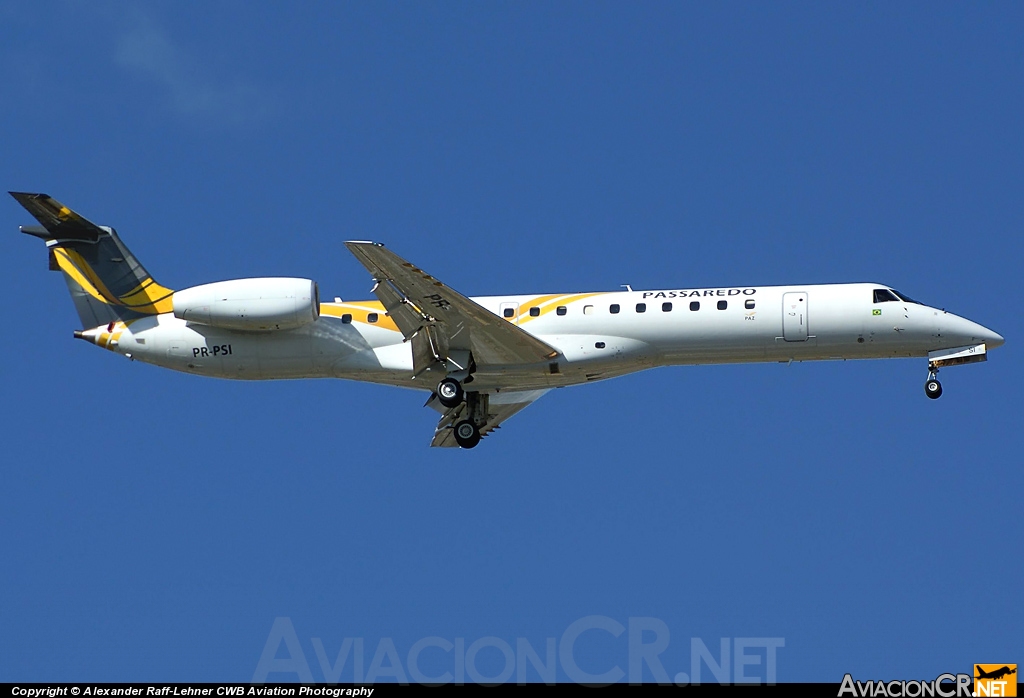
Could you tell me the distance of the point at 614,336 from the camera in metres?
29.0

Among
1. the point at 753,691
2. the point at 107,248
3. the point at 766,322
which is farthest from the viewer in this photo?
the point at 107,248

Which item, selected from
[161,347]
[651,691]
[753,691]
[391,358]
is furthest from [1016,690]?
[161,347]

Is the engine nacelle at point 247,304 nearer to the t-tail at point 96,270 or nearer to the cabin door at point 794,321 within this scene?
the t-tail at point 96,270

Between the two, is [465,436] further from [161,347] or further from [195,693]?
[195,693]

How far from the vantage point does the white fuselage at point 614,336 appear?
28.9 metres

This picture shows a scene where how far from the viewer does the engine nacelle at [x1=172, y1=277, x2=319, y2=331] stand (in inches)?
1140

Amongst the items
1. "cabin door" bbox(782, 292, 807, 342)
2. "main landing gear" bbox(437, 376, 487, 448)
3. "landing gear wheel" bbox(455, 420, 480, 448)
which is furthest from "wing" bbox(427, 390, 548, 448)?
"cabin door" bbox(782, 292, 807, 342)

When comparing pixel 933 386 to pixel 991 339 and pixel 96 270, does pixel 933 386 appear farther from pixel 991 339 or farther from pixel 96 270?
pixel 96 270

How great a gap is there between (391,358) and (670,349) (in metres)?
6.15

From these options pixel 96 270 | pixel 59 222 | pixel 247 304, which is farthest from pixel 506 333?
pixel 59 222

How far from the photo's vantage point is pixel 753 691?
20.3m

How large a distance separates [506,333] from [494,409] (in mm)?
4698

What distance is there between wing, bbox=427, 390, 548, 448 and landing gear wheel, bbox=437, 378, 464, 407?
7.18 feet

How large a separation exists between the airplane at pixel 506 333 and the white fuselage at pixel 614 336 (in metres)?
0.03
